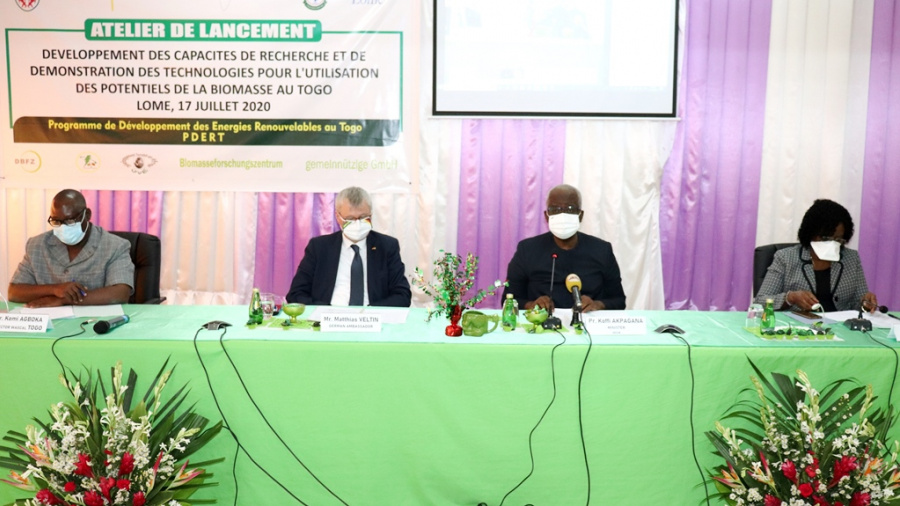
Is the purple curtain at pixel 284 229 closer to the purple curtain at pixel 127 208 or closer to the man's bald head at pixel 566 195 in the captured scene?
the purple curtain at pixel 127 208

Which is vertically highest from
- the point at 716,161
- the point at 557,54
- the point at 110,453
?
the point at 557,54

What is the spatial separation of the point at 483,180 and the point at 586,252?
140cm

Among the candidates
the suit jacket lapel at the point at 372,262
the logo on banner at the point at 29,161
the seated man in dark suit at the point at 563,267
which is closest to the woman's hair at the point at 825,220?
the seated man in dark suit at the point at 563,267

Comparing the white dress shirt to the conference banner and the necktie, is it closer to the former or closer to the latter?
the necktie

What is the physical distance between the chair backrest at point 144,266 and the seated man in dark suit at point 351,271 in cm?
65

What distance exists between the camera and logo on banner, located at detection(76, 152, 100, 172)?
15.0ft

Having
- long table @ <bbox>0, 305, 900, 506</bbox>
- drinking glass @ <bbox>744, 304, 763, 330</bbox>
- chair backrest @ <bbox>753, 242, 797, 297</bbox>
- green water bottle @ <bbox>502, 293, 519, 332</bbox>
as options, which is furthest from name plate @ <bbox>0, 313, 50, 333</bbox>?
chair backrest @ <bbox>753, 242, 797, 297</bbox>

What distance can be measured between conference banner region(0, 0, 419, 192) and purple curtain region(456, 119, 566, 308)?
40cm

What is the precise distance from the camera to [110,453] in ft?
6.66

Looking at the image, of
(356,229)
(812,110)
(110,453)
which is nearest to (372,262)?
(356,229)

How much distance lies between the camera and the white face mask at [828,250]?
10.2ft

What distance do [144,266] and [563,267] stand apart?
192 cm

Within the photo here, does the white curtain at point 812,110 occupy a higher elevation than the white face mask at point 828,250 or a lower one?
higher

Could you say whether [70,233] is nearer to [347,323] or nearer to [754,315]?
[347,323]
